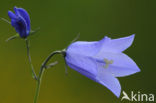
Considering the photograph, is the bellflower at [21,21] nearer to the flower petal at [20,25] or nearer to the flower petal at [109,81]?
the flower petal at [20,25]

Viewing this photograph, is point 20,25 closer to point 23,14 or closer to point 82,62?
point 23,14

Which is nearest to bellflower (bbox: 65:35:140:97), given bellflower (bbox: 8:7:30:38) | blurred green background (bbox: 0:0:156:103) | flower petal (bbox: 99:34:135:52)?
flower petal (bbox: 99:34:135:52)

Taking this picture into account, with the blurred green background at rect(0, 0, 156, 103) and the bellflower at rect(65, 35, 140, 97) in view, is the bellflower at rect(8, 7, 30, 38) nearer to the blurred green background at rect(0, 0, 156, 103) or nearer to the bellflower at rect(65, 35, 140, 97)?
the bellflower at rect(65, 35, 140, 97)

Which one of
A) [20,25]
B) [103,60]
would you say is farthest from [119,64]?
[20,25]

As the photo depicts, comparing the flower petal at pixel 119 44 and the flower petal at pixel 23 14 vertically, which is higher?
the flower petal at pixel 23 14

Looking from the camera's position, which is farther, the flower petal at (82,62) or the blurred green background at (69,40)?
the blurred green background at (69,40)

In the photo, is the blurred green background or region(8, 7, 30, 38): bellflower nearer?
region(8, 7, 30, 38): bellflower

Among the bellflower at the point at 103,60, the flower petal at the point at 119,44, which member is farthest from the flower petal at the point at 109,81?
the flower petal at the point at 119,44

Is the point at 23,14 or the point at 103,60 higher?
the point at 23,14
